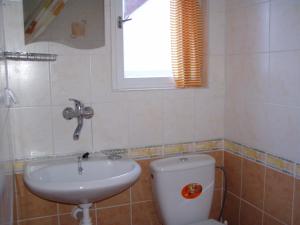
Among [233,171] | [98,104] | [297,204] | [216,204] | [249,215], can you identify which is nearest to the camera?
[297,204]

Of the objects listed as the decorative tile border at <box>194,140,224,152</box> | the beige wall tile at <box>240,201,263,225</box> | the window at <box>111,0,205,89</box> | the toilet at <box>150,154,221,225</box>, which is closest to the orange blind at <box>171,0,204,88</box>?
the window at <box>111,0,205,89</box>

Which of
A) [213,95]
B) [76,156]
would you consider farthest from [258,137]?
[76,156]

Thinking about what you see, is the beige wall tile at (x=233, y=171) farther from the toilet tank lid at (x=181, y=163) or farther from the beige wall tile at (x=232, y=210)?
the toilet tank lid at (x=181, y=163)

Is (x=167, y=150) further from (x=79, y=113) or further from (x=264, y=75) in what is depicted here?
(x=264, y=75)

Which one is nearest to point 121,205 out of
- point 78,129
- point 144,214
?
point 144,214

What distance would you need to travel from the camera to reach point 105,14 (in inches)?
67.2

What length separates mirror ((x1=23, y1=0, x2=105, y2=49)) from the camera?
158cm

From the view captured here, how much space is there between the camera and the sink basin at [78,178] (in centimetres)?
133

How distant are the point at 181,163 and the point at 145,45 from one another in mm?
732

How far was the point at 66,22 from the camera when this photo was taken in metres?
1.65

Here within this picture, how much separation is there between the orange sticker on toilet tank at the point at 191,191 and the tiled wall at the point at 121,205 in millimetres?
243

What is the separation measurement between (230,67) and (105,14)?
0.83 metres

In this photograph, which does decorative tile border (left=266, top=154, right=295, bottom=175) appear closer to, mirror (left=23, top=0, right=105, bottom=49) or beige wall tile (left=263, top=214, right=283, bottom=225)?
beige wall tile (left=263, top=214, right=283, bottom=225)

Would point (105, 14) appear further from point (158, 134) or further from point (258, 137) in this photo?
point (258, 137)
